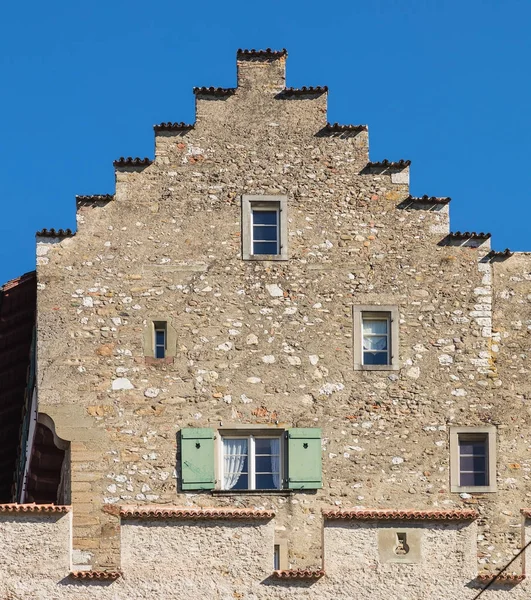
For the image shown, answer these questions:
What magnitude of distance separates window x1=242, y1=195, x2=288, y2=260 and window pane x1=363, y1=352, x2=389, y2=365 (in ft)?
8.54

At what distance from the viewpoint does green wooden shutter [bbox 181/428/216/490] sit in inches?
1596

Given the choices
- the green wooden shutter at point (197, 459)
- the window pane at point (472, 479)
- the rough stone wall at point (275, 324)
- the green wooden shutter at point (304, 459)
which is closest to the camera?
the green wooden shutter at point (197, 459)

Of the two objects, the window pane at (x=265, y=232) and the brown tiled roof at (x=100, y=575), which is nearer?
the brown tiled roof at (x=100, y=575)

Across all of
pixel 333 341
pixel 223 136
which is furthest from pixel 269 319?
pixel 223 136

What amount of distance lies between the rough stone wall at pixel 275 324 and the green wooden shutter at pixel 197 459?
0.20 meters

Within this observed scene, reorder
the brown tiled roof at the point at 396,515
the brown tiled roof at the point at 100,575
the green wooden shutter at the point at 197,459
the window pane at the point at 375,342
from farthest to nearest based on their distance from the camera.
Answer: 1. the window pane at the point at 375,342
2. the green wooden shutter at the point at 197,459
3. the brown tiled roof at the point at 396,515
4. the brown tiled roof at the point at 100,575

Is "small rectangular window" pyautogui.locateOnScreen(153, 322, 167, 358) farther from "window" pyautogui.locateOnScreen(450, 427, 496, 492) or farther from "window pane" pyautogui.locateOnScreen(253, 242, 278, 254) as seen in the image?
"window" pyautogui.locateOnScreen(450, 427, 496, 492)

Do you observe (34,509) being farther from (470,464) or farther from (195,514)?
(470,464)

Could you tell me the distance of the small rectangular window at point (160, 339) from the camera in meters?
41.4

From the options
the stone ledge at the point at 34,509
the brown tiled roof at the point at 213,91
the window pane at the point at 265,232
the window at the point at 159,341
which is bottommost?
the stone ledge at the point at 34,509

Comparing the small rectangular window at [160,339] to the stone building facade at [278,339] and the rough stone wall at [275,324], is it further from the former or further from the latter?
the rough stone wall at [275,324]

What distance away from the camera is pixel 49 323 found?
1633 inches

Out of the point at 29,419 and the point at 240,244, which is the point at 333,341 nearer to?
the point at 240,244

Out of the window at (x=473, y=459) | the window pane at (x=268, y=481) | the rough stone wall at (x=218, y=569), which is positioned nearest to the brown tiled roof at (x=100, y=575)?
the rough stone wall at (x=218, y=569)
